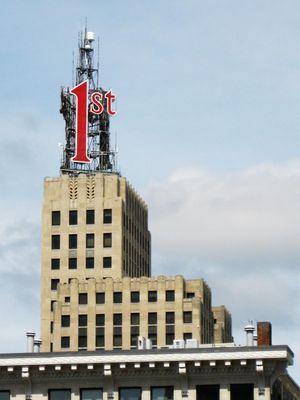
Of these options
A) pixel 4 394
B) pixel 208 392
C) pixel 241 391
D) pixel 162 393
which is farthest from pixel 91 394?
pixel 241 391

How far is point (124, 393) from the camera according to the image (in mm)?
98375

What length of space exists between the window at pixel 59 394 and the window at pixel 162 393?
17.1ft

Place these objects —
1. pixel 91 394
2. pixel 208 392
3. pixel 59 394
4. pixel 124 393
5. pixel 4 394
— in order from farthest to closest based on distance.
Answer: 1. pixel 4 394
2. pixel 59 394
3. pixel 91 394
4. pixel 124 393
5. pixel 208 392

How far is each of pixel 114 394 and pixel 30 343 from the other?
8.33 m

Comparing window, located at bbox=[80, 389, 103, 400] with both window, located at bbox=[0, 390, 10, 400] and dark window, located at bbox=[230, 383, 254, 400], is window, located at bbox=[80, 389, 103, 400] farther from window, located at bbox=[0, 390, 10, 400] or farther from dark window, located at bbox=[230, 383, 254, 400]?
dark window, located at bbox=[230, 383, 254, 400]

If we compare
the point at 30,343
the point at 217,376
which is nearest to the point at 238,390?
the point at 217,376

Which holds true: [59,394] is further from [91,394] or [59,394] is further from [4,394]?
[4,394]

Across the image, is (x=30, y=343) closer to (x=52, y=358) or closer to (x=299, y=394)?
(x=52, y=358)

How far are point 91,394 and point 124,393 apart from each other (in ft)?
6.64

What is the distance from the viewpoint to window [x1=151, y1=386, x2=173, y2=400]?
97.9m

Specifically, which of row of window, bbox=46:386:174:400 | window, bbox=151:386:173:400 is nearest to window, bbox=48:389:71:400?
row of window, bbox=46:386:174:400

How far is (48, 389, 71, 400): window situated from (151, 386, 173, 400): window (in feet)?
17.1

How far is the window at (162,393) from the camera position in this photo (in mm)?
97938

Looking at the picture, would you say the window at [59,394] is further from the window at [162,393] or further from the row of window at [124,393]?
the window at [162,393]
